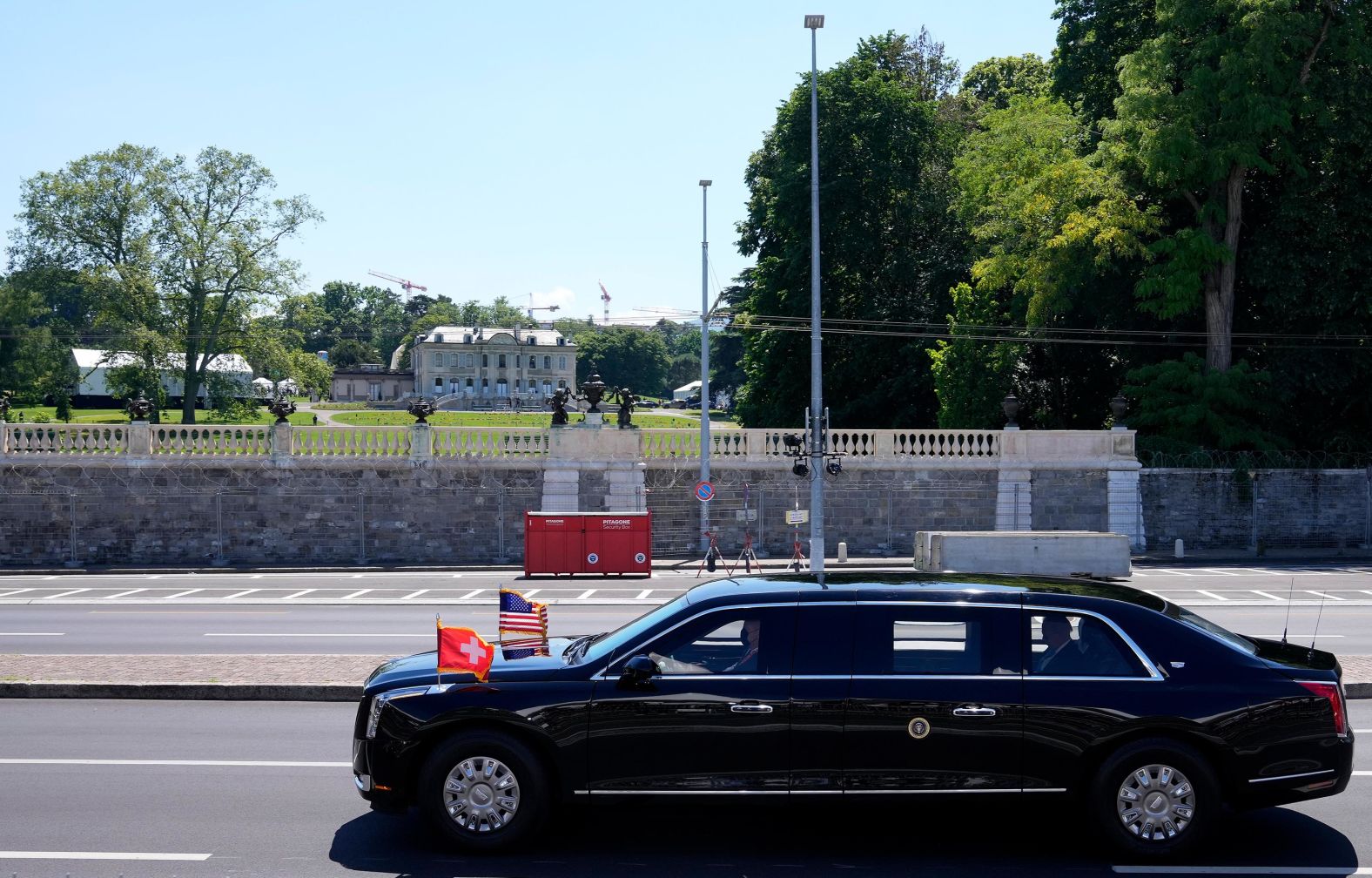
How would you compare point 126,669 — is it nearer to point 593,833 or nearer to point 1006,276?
point 593,833

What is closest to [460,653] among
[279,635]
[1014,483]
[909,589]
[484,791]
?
[484,791]

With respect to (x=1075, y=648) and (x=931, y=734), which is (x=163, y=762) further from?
(x=1075, y=648)

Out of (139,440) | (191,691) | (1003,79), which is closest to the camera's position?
(191,691)

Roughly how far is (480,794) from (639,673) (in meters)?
1.25

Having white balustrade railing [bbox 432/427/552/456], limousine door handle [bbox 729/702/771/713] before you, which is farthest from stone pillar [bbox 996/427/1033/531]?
limousine door handle [bbox 729/702/771/713]

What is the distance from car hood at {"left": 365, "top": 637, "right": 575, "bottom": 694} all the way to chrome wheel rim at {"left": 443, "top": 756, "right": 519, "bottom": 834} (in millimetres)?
521

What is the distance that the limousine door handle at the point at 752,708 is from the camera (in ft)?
24.0

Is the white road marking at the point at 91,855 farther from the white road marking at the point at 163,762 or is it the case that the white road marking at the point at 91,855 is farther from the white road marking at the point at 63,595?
the white road marking at the point at 63,595

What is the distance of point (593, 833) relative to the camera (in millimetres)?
8008

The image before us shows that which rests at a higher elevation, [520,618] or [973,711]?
[520,618]

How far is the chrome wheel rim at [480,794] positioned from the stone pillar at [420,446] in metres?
24.6

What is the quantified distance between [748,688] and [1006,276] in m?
34.2

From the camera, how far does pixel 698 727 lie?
24.1ft

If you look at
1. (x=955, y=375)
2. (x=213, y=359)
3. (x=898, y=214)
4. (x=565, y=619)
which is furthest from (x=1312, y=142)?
(x=213, y=359)
